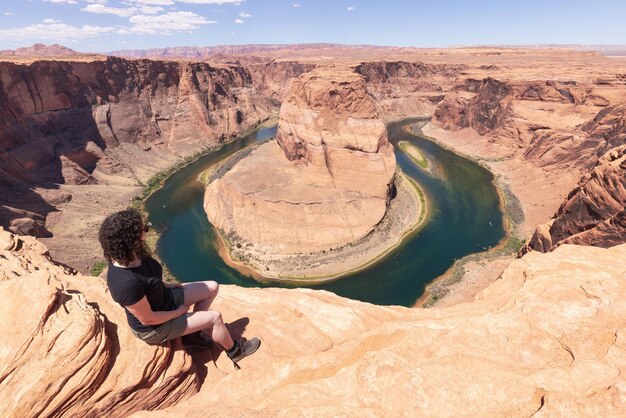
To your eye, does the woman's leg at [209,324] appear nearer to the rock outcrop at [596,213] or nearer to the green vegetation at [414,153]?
the rock outcrop at [596,213]

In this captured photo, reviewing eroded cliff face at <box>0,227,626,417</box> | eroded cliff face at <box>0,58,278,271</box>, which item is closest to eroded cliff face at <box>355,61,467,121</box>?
eroded cliff face at <box>0,58,278,271</box>

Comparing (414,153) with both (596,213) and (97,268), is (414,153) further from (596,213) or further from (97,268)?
(97,268)

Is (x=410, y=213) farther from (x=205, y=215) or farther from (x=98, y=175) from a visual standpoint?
(x=98, y=175)

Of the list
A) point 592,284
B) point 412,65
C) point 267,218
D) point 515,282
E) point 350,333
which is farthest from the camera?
point 412,65

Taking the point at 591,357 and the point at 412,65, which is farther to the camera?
the point at 412,65

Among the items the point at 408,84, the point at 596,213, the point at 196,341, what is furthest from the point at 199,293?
the point at 408,84

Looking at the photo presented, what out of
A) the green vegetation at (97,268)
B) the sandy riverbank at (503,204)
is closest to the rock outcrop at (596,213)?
the sandy riverbank at (503,204)

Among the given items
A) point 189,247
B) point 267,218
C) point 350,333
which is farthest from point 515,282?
point 189,247
